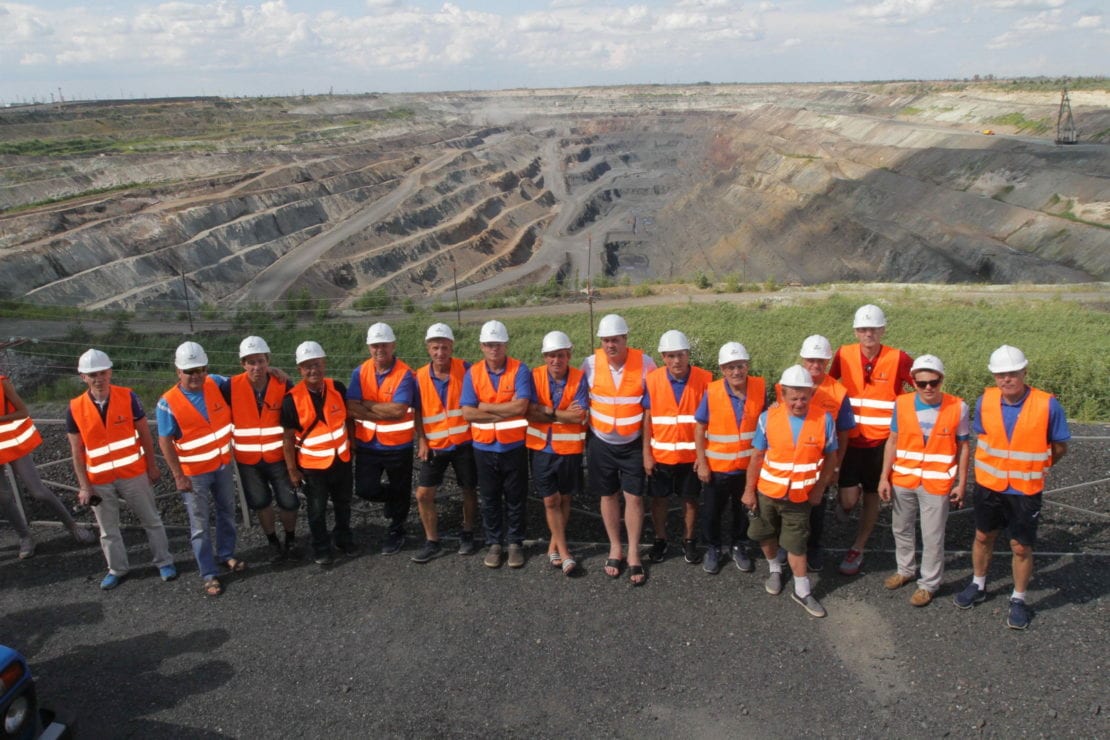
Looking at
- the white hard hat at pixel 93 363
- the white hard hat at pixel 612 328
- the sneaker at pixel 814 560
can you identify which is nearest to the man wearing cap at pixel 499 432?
the white hard hat at pixel 612 328

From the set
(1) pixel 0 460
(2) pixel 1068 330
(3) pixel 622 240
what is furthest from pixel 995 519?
(3) pixel 622 240

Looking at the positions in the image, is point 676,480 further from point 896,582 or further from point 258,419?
point 258,419

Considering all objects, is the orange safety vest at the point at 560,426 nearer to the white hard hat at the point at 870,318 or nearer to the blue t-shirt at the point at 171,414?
the white hard hat at the point at 870,318

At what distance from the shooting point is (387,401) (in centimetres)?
571

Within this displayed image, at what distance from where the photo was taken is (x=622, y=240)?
57.3 metres

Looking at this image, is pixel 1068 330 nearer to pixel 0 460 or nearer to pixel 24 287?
pixel 0 460

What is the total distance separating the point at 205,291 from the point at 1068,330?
35.1 meters

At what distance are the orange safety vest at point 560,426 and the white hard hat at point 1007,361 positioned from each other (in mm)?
2735

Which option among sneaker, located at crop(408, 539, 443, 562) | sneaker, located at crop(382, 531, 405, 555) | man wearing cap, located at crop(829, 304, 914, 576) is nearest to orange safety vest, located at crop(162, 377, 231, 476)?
sneaker, located at crop(382, 531, 405, 555)

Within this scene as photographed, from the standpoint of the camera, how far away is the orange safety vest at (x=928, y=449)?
4.93 metres

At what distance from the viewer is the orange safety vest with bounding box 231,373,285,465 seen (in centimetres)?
558

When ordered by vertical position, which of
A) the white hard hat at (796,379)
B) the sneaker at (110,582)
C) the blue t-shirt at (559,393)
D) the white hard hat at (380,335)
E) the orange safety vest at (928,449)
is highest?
the white hard hat at (380,335)

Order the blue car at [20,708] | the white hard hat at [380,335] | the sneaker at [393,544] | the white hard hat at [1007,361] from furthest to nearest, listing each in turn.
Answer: the sneaker at [393,544]
the white hard hat at [380,335]
the white hard hat at [1007,361]
the blue car at [20,708]

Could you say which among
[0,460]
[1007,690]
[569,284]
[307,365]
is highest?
[307,365]
